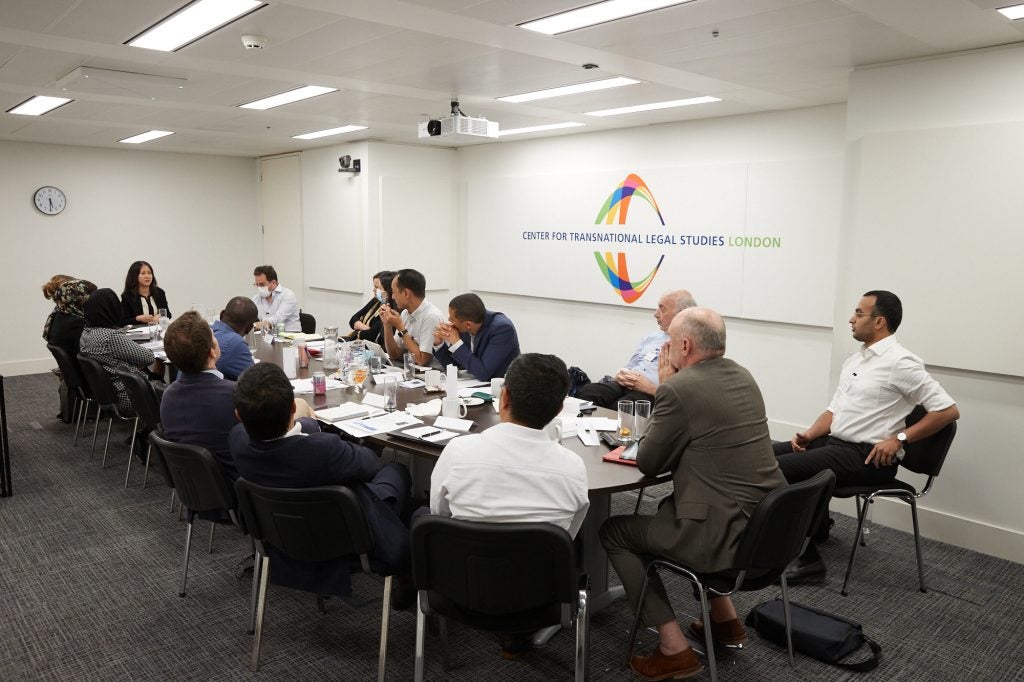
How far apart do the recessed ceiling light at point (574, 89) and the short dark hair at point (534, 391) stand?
3.24 meters

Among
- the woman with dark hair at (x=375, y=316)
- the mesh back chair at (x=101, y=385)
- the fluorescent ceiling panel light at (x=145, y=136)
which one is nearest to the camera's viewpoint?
the mesh back chair at (x=101, y=385)

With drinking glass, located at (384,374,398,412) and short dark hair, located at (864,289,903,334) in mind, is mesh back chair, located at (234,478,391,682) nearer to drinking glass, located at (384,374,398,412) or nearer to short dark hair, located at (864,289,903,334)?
drinking glass, located at (384,374,398,412)

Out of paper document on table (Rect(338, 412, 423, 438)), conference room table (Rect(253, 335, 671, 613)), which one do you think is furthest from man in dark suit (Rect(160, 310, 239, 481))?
paper document on table (Rect(338, 412, 423, 438))

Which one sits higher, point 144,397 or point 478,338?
point 478,338

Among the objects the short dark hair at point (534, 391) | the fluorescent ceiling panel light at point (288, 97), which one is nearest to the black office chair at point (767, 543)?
the short dark hair at point (534, 391)

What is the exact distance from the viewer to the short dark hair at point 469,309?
4.48m

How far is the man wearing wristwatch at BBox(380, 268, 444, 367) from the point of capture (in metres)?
5.14

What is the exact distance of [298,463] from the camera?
2.55 metres

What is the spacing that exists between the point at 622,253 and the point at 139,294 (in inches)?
193

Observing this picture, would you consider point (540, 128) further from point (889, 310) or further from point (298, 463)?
point (298, 463)

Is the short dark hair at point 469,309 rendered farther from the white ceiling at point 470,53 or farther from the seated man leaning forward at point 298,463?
the seated man leaning forward at point 298,463

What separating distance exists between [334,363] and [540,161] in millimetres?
4437

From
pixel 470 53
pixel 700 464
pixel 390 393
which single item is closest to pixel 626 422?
pixel 700 464

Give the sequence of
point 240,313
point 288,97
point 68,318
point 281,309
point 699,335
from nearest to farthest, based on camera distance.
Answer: point 699,335 < point 240,313 < point 68,318 < point 288,97 < point 281,309
